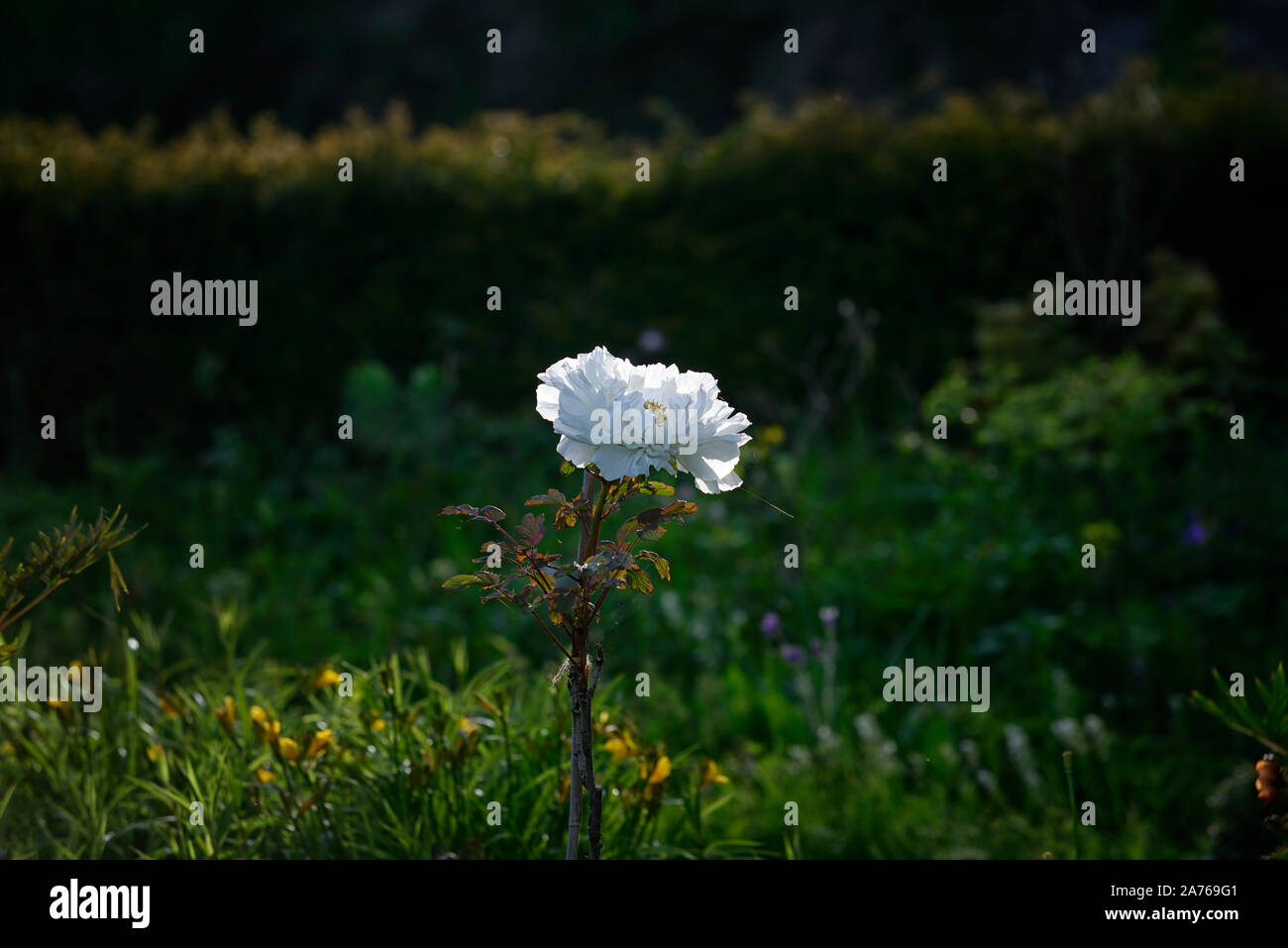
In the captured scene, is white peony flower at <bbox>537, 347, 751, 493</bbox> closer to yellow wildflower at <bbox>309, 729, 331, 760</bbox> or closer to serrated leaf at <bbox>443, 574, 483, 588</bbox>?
serrated leaf at <bbox>443, 574, 483, 588</bbox>

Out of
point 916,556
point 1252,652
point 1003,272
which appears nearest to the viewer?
point 1252,652

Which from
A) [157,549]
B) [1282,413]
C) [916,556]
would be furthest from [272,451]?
[1282,413]

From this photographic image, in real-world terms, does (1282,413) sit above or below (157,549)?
above

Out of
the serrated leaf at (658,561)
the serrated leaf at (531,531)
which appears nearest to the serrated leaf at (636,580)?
the serrated leaf at (658,561)

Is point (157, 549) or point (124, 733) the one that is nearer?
point (124, 733)

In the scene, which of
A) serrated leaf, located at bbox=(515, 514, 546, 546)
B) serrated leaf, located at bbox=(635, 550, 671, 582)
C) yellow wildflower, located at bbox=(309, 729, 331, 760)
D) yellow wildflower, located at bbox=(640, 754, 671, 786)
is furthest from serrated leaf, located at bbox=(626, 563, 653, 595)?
yellow wildflower, located at bbox=(309, 729, 331, 760)

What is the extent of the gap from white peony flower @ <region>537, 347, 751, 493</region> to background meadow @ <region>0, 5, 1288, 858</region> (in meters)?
0.81

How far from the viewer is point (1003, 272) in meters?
6.04

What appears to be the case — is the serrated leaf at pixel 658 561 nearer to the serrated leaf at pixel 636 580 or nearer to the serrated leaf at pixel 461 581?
the serrated leaf at pixel 636 580

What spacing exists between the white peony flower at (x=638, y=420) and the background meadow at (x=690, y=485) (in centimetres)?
81

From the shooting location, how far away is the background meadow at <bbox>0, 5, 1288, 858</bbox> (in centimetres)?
237

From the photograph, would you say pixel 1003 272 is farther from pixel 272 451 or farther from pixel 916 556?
pixel 272 451

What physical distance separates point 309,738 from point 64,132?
6553 millimetres

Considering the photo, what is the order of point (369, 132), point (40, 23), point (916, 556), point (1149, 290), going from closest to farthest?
point (916, 556) → point (1149, 290) → point (369, 132) → point (40, 23)
